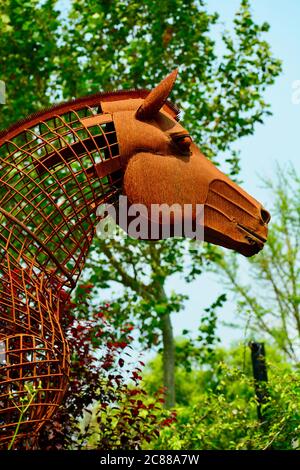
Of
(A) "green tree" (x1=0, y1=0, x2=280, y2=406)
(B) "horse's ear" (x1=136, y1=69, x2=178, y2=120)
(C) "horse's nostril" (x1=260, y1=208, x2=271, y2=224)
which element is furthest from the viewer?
(A) "green tree" (x1=0, y1=0, x2=280, y2=406)

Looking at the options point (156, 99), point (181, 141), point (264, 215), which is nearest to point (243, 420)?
point (264, 215)

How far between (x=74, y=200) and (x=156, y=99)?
0.60 meters

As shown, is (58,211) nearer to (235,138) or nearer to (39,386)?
(39,386)

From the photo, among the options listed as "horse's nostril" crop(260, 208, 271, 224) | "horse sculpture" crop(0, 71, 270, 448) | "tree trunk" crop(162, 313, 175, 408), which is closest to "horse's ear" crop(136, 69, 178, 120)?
"horse sculpture" crop(0, 71, 270, 448)

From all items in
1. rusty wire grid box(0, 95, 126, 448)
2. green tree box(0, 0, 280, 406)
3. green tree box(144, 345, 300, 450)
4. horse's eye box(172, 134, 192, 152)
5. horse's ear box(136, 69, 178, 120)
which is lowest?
green tree box(144, 345, 300, 450)

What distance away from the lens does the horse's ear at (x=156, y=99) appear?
307cm

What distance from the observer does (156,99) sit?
3.09 metres

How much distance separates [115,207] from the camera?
3160 mm

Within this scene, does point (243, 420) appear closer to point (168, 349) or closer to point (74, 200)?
point (74, 200)

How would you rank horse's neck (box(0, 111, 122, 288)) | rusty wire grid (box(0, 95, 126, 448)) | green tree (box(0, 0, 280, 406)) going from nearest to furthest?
rusty wire grid (box(0, 95, 126, 448)) < horse's neck (box(0, 111, 122, 288)) < green tree (box(0, 0, 280, 406))

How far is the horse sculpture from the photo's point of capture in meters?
2.75

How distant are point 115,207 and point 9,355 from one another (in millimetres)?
861

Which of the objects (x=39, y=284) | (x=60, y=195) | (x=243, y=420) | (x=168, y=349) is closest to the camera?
(x=39, y=284)

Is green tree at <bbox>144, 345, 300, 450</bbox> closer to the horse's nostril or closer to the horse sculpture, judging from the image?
the horse's nostril
